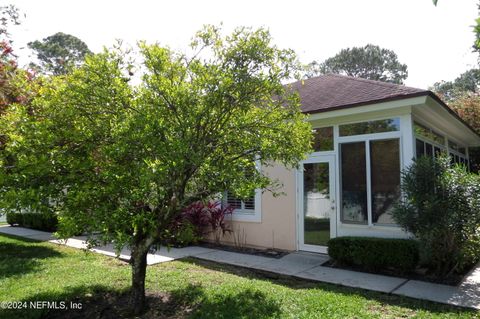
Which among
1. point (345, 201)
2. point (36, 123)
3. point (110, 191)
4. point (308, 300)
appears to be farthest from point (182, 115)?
point (345, 201)

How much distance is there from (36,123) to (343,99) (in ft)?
21.4

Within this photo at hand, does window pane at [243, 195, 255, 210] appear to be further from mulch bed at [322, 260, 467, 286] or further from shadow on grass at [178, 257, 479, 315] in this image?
mulch bed at [322, 260, 467, 286]

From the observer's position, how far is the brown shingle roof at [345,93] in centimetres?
724

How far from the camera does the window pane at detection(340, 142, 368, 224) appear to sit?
25.2 ft

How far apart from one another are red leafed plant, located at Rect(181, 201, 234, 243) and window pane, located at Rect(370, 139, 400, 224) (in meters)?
3.95

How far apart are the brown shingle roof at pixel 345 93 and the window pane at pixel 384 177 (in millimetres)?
1018

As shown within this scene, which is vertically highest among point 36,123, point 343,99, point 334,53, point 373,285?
point 334,53

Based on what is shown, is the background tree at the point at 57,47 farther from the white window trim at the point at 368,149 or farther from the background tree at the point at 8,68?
the white window trim at the point at 368,149

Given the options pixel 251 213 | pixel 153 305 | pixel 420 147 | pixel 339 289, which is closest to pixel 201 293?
pixel 153 305

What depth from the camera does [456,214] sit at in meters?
5.94

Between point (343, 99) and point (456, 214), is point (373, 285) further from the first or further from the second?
point (343, 99)

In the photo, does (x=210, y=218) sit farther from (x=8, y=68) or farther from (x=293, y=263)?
(x=8, y=68)

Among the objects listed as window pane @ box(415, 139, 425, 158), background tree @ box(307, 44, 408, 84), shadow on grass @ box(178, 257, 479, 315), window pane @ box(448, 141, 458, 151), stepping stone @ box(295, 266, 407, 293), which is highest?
background tree @ box(307, 44, 408, 84)

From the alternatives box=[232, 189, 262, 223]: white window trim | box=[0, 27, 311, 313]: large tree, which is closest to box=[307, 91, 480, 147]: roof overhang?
box=[232, 189, 262, 223]: white window trim
